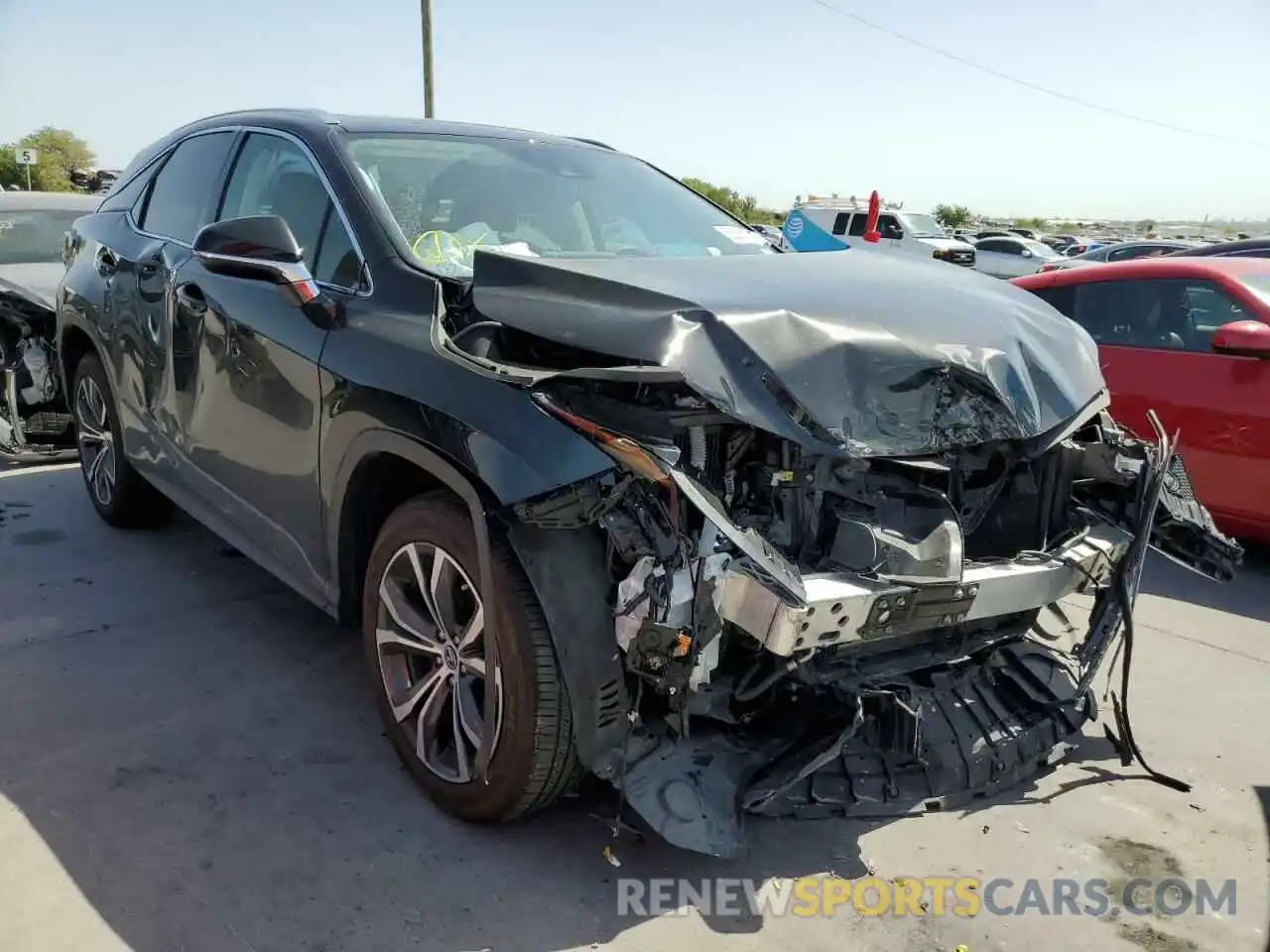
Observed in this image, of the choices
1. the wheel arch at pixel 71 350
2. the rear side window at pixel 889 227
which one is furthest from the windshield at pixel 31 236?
the rear side window at pixel 889 227

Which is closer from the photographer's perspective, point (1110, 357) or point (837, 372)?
point (837, 372)

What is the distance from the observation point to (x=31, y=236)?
7.62 meters

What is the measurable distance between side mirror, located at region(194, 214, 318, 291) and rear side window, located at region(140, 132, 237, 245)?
45.8 inches

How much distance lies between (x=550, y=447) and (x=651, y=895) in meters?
1.20

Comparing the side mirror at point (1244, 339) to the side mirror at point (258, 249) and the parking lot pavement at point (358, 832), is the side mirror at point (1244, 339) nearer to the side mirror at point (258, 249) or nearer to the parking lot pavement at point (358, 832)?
the parking lot pavement at point (358, 832)

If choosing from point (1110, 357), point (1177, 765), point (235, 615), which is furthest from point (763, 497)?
point (1110, 357)

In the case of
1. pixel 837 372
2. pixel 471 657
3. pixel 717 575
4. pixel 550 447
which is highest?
pixel 837 372

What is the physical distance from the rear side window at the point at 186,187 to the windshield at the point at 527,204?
1032 mm

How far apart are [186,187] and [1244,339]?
4.96 metres

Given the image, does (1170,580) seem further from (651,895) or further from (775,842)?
(651,895)

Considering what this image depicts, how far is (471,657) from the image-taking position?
2.77m

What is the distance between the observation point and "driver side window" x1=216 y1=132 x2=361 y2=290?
3246 mm

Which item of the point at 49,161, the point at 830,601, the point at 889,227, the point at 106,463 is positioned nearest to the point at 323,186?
the point at 830,601

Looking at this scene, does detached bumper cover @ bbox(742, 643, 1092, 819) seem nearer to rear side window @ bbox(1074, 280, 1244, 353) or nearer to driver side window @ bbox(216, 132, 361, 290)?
driver side window @ bbox(216, 132, 361, 290)
